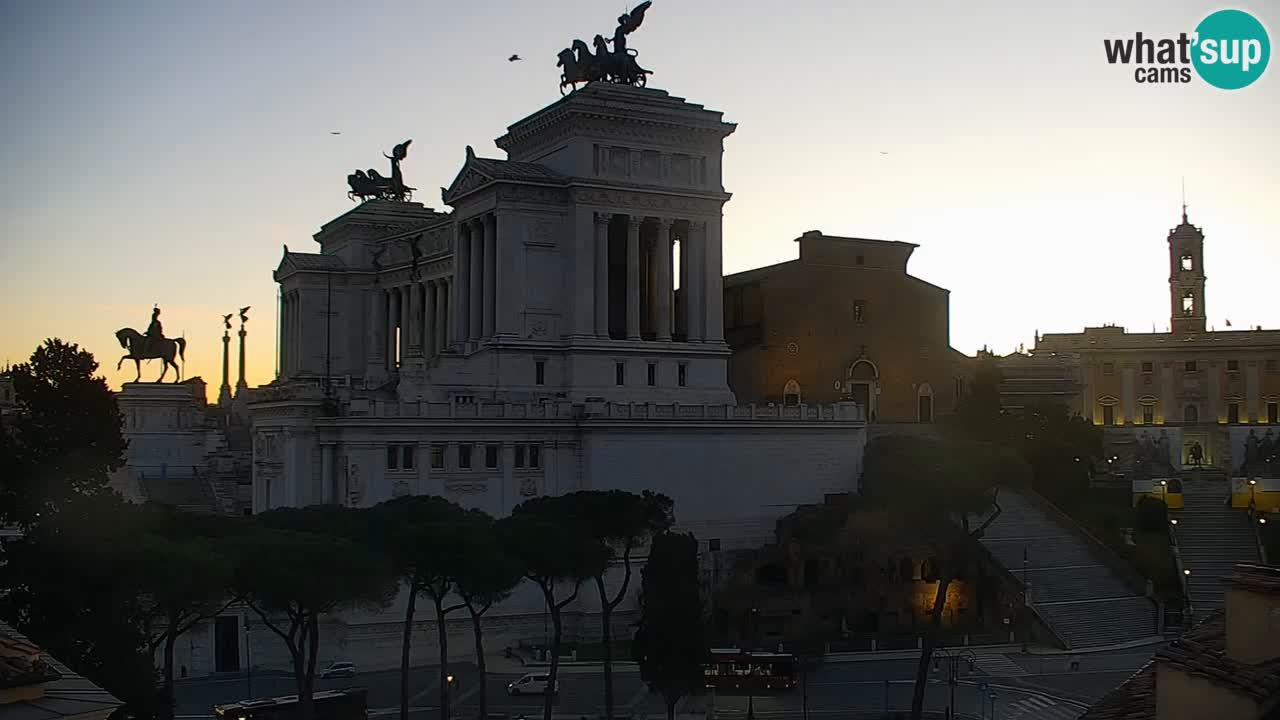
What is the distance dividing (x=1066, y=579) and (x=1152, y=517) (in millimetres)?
10879

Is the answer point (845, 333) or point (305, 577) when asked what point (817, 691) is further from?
point (845, 333)

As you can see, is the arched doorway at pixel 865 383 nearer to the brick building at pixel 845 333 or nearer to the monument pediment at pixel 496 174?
the brick building at pixel 845 333

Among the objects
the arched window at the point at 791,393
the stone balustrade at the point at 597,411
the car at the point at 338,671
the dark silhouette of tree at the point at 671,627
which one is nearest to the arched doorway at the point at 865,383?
the arched window at the point at 791,393

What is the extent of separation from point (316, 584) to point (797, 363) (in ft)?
153

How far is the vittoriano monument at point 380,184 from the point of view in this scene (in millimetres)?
104375

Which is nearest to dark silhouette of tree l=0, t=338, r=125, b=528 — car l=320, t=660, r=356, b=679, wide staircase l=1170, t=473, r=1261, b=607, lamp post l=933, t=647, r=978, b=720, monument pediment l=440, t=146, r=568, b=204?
car l=320, t=660, r=356, b=679

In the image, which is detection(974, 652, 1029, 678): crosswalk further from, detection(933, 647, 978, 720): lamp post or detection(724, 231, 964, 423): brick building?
detection(724, 231, 964, 423): brick building

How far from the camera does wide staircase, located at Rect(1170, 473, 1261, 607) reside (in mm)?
70938

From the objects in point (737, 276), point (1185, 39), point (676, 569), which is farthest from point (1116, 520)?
point (1185, 39)

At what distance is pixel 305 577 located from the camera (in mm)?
46344

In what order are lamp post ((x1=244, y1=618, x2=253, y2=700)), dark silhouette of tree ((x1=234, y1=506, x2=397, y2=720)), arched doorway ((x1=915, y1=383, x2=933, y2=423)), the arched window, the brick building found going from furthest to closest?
arched doorway ((x1=915, y1=383, x2=933, y2=423)), the brick building, the arched window, lamp post ((x1=244, y1=618, x2=253, y2=700)), dark silhouette of tree ((x1=234, y1=506, x2=397, y2=720))

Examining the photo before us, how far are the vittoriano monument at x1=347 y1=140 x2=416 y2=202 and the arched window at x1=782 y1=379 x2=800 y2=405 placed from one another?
33.7 m

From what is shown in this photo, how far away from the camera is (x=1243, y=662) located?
1334 centimetres

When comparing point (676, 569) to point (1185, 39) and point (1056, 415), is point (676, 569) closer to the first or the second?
point (1185, 39)
